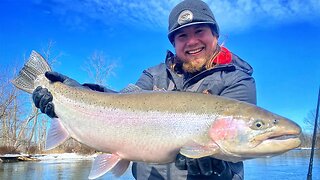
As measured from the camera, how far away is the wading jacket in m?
3.17

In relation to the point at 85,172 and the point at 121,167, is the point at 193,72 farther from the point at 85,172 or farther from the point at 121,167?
the point at 85,172

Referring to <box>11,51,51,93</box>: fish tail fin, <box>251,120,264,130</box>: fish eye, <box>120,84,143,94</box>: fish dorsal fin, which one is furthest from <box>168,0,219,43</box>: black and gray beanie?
<box>11,51,51,93</box>: fish tail fin

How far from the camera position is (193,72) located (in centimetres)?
345

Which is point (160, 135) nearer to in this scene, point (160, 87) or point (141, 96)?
point (141, 96)

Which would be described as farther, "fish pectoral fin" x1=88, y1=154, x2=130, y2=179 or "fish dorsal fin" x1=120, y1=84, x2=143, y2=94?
"fish dorsal fin" x1=120, y1=84, x2=143, y2=94

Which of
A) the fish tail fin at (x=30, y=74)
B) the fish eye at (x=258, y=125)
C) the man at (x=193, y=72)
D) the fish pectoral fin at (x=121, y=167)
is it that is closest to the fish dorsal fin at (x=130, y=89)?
the man at (x=193, y=72)

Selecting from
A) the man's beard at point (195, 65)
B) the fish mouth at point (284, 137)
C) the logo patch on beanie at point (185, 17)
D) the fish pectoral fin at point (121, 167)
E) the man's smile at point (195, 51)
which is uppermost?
the logo patch on beanie at point (185, 17)

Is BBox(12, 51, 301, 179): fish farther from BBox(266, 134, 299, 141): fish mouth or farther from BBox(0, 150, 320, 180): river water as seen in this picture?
BBox(0, 150, 320, 180): river water


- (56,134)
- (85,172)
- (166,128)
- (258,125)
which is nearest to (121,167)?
(166,128)

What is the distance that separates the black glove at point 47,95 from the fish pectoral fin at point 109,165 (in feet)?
2.47

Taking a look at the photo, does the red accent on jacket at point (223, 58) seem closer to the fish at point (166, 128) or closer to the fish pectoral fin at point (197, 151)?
the fish at point (166, 128)

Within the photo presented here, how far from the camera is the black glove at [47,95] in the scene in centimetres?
349

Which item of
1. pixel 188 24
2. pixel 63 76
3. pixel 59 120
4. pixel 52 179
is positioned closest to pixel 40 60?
pixel 63 76

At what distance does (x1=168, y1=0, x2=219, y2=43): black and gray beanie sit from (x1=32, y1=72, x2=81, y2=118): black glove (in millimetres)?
1191
